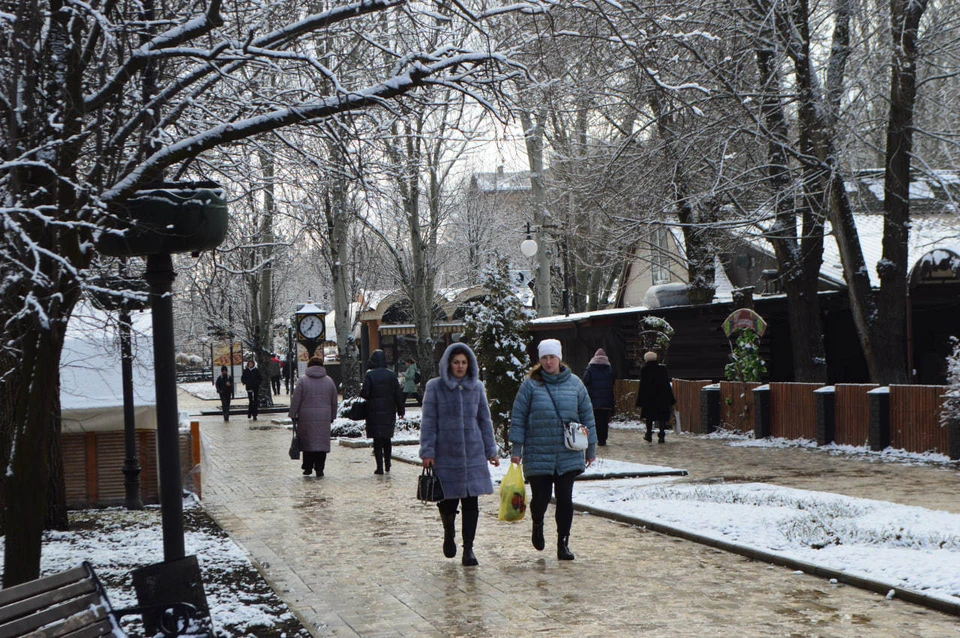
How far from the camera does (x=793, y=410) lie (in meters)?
21.4

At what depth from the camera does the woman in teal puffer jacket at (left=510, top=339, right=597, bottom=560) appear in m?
9.59

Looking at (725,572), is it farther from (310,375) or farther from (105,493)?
(310,375)

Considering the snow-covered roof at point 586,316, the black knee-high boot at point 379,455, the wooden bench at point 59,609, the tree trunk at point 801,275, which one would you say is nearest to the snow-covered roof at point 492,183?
the snow-covered roof at point 586,316

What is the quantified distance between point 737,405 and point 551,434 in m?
14.6

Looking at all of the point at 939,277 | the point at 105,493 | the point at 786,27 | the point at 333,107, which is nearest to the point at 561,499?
the point at 333,107

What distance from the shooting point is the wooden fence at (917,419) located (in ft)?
57.2

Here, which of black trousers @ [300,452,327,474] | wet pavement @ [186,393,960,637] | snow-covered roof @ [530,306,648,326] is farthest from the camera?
snow-covered roof @ [530,306,648,326]

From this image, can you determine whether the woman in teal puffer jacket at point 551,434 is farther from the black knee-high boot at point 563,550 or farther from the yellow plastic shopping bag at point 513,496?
the yellow plastic shopping bag at point 513,496

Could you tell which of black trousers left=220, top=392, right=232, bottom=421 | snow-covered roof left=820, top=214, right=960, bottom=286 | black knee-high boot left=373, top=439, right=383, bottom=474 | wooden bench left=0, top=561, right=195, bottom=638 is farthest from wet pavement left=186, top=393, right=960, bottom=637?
black trousers left=220, top=392, right=232, bottom=421

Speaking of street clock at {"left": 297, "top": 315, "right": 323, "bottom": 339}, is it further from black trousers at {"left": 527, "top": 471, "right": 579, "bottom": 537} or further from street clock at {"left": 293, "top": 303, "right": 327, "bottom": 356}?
black trousers at {"left": 527, "top": 471, "right": 579, "bottom": 537}

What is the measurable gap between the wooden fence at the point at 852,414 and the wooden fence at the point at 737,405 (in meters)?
3.10

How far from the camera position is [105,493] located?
13.9 metres

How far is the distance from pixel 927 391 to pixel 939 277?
6168 millimetres

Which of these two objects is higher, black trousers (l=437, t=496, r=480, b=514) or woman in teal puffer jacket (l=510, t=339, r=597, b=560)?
woman in teal puffer jacket (l=510, t=339, r=597, b=560)
